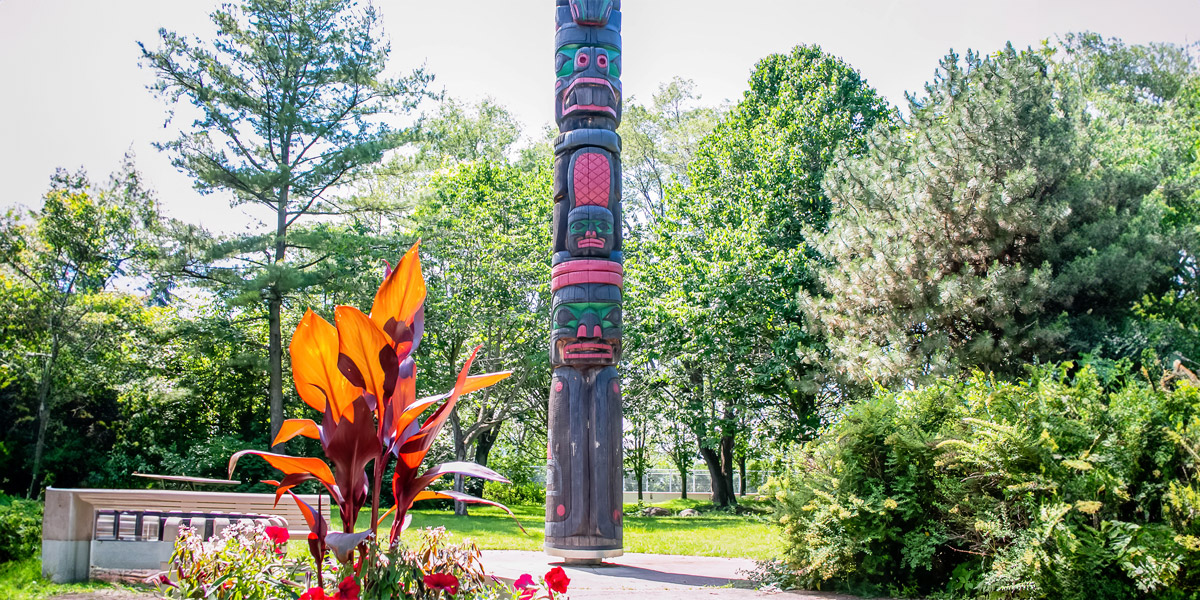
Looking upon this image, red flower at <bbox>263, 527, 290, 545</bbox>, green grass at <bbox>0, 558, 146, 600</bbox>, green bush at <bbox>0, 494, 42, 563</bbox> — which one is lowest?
green grass at <bbox>0, 558, 146, 600</bbox>

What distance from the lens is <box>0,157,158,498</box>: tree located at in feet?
66.7

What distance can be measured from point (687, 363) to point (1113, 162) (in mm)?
11446

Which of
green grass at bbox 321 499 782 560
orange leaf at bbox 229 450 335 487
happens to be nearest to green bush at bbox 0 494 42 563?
green grass at bbox 321 499 782 560

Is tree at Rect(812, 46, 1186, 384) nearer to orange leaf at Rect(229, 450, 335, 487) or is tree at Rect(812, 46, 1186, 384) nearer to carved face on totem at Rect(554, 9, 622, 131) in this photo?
carved face on totem at Rect(554, 9, 622, 131)

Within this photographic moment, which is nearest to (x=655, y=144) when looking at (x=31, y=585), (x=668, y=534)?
(x=668, y=534)

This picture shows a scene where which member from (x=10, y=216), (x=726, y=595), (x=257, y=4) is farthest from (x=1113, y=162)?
(x=10, y=216)

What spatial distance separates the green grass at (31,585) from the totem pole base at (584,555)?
4236 millimetres

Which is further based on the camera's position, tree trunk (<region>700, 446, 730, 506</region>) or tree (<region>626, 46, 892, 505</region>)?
tree trunk (<region>700, 446, 730, 506</region>)

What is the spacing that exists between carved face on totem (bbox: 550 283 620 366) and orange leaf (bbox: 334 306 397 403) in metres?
6.78

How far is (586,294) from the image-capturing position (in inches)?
398

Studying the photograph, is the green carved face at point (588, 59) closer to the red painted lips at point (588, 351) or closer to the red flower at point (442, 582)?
the red painted lips at point (588, 351)

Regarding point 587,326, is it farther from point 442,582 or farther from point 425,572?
point 442,582

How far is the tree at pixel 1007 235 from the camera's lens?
13.7 meters

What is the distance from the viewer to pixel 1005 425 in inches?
267
